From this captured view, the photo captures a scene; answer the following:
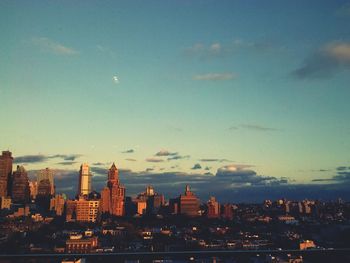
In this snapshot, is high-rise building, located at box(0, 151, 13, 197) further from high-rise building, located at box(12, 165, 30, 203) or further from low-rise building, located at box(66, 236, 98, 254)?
low-rise building, located at box(66, 236, 98, 254)

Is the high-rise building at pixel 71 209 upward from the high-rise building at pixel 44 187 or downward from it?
downward

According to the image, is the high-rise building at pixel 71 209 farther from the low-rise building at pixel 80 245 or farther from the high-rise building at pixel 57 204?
the low-rise building at pixel 80 245

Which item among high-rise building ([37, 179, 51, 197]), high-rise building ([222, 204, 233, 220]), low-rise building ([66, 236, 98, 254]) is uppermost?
high-rise building ([37, 179, 51, 197])

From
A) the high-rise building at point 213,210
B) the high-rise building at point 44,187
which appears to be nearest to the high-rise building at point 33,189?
the high-rise building at point 44,187

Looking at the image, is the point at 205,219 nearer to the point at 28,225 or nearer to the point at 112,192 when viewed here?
the point at 112,192

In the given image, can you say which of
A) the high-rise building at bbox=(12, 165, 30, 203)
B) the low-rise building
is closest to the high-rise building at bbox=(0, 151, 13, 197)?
the high-rise building at bbox=(12, 165, 30, 203)

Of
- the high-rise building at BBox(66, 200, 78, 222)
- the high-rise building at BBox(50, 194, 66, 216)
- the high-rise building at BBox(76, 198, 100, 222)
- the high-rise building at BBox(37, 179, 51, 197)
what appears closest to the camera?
the high-rise building at BBox(76, 198, 100, 222)

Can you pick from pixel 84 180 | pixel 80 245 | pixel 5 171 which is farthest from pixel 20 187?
pixel 80 245
